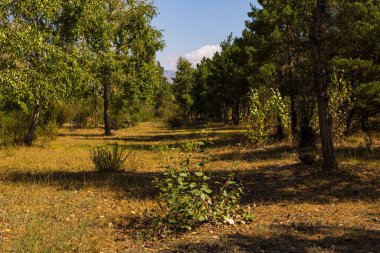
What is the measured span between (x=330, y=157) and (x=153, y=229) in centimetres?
571

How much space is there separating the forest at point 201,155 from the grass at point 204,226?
0.12ft

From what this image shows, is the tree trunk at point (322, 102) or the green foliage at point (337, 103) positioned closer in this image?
the tree trunk at point (322, 102)

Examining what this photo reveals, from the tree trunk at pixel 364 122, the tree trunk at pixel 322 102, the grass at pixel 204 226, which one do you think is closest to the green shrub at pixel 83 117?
the grass at pixel 204 226

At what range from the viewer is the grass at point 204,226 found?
5.46 m

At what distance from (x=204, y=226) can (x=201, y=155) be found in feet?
33.5

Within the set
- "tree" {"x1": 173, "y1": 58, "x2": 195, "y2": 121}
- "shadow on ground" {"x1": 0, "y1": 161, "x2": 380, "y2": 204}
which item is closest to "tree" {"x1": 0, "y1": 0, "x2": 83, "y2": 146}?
"shadow on ground" {"x1": 0, "y1": 161, "x2": 380, "y2": 204}

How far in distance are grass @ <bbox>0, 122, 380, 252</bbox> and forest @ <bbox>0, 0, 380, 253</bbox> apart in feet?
0.12

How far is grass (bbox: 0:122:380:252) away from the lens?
5465 millimetres

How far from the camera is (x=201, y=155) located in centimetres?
1648

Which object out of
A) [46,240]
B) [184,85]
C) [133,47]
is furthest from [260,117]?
[184,85]

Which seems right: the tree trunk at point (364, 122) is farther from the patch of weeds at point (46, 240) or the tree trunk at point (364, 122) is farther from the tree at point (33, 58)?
the patch of weeds at point (46, 240)

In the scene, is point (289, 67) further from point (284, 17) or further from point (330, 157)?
point (330, 157)

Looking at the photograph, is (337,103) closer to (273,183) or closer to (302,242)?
(273,183)

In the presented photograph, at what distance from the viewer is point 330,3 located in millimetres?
16297
